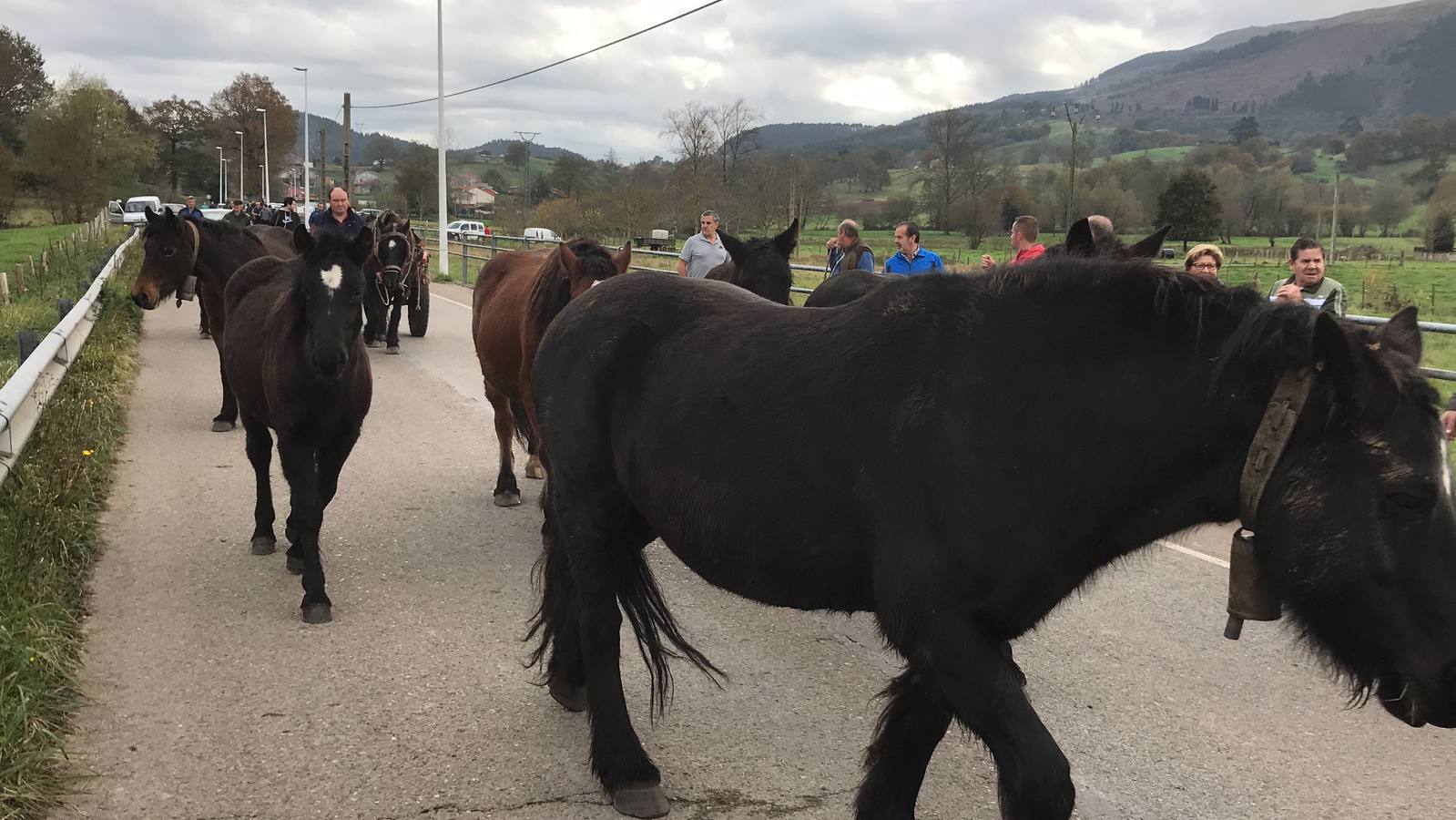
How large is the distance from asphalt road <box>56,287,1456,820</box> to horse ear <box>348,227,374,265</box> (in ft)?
5.70

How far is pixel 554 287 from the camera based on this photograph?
6219 mm

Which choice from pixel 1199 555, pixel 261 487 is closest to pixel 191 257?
pixel 261 487

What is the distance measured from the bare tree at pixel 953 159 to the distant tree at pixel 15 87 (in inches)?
2315

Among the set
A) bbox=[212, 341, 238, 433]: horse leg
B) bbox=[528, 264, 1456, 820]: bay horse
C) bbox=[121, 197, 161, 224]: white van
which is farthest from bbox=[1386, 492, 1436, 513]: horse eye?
bbox=[121, 197, 161, 224]: white van

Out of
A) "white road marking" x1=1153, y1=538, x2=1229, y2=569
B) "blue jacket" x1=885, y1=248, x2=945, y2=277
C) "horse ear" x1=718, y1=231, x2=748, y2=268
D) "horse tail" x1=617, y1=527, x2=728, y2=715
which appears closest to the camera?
"horse tail" x1=617, y1=527, x2=728, y2=715

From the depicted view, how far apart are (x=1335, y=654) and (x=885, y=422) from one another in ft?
3.70

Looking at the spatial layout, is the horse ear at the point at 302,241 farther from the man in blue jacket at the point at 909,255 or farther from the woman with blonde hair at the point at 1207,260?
the man in blue jacket at the point at 909,255

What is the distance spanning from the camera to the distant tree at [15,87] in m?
61.9

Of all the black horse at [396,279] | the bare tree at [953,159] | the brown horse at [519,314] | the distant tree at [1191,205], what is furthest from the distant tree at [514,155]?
the brown horse at [519,314]

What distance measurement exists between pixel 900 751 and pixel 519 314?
200 inches

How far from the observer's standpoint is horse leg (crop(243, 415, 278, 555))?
5.76 metres

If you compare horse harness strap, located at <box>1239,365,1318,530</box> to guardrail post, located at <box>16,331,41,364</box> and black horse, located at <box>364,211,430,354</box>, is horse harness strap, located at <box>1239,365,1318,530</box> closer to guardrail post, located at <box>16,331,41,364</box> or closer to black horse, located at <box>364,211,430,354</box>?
guardrail post, located at <box>16,331,41,364</box>

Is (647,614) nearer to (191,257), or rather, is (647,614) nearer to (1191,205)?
(191,257)

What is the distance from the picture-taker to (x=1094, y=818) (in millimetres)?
3135
